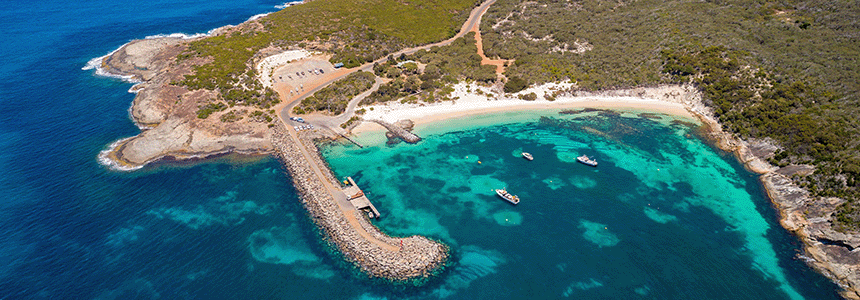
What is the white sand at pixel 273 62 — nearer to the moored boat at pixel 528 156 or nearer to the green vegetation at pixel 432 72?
the green vegetation at pixel 432 72

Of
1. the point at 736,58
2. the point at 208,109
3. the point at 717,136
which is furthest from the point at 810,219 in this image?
the point at 208,109

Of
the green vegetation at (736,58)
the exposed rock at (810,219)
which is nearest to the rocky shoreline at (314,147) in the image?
the exposed rock at (810,219)

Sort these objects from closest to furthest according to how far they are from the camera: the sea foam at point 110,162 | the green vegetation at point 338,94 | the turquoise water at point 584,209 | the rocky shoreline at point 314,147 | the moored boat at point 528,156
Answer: the turquoise water at point 584,209
the rocky shoreline at point 314,147
the sea foam at point 110,162
the moored boat at point 528,156
the green vegetation at point 338,94

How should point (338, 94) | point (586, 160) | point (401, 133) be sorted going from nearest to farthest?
point (586, 160)
point (401, 133)
point (338, 94)

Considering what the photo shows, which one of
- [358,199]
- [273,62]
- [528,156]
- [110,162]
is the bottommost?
[110,162]

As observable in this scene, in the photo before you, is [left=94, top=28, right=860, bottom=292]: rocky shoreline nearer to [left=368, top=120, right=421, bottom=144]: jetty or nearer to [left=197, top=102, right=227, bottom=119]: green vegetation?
[left=197, top=102, right=227, bottom=119]: green vegetation

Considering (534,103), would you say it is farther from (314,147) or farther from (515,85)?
(314,147)

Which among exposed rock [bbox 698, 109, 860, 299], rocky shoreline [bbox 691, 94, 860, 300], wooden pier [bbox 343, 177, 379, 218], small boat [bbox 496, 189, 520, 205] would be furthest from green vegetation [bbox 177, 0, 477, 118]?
exposed rock [bbox 698, 109, 860, 299]
